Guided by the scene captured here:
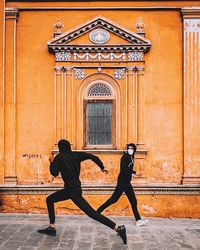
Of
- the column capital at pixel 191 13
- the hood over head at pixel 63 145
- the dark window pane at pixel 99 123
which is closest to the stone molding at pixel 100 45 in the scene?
the column capital at pixel 191 13

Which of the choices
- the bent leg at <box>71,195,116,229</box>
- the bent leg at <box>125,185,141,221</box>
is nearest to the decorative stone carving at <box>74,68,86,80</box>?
the bent leg at <box>125,185,141,221</box>

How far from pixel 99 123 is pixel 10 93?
88.6 inches

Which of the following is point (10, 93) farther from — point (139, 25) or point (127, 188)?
point (127, 188)

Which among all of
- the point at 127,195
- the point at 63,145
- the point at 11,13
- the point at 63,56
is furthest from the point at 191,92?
the point at 11,13

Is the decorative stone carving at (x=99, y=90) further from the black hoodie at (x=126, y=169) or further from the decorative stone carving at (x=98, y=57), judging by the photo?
the black hoodie at (x=126, y=169)

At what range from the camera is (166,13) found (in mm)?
10477

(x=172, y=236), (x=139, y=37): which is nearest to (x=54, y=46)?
(x=139, y=37)

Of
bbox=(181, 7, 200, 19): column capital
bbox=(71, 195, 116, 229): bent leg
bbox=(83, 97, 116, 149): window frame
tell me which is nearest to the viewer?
bbox=(71, 195, 116, 229): bent leg

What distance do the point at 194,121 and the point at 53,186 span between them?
366 cm

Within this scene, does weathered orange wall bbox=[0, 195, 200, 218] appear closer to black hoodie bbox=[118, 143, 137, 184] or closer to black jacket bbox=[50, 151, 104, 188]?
black hoodie bbox=[118, 143, 137, 184]

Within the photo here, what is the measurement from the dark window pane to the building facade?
3.9 inches

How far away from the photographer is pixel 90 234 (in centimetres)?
844

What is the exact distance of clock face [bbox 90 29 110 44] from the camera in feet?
34.3

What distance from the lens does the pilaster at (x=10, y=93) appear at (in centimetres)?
1041
